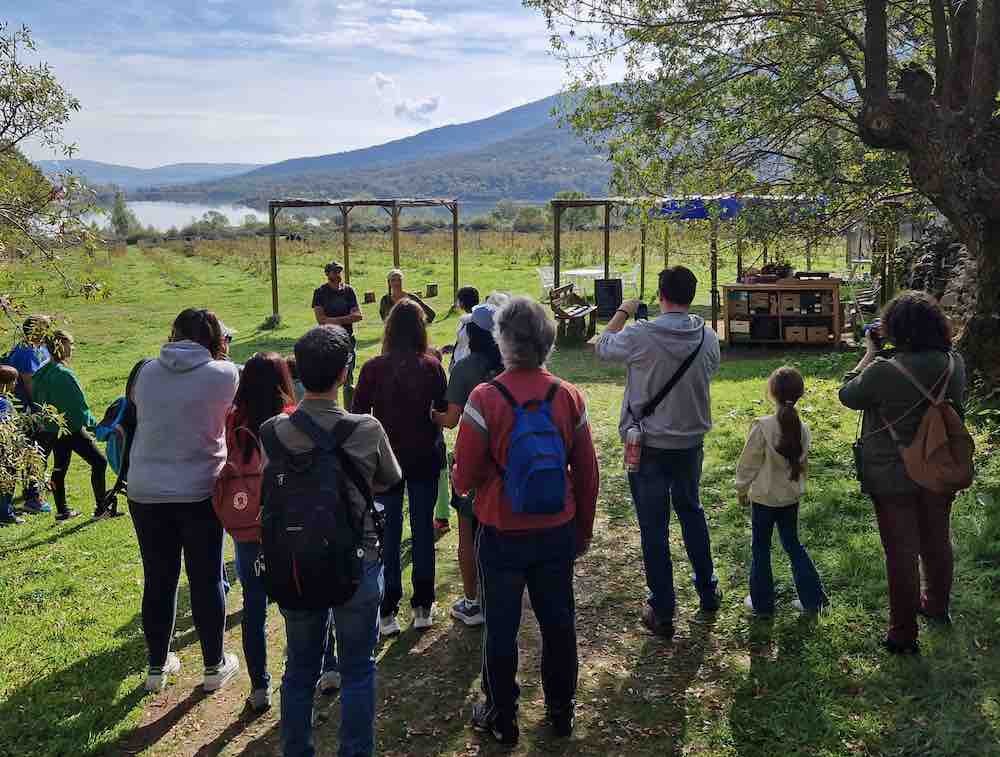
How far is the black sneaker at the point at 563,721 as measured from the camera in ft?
11.5

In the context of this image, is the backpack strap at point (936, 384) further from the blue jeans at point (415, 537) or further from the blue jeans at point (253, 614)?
the blue jeans at point (253, 614)

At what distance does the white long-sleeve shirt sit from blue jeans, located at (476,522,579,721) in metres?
1.35

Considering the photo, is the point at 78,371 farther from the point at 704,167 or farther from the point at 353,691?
the point at 353,691

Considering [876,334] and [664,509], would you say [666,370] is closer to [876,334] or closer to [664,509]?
[664,509]

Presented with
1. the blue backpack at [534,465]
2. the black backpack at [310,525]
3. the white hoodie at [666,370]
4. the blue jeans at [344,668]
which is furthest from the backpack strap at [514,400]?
the white hoodie at [666,370]

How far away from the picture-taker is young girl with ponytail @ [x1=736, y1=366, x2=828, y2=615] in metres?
4.20

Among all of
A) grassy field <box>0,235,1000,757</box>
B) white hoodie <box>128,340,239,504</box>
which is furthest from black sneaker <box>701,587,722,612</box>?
white hoodie <box>128,340,239,504</box>

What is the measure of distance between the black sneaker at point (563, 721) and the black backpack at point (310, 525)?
1.15m

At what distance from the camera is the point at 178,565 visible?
3.99 meters

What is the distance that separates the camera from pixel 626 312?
13.9 ft

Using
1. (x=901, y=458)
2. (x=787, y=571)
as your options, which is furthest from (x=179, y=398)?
(x=787, y=571)

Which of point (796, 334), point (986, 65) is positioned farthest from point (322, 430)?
point (796, 334)

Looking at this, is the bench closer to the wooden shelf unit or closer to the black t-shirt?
the wooden shelf unit

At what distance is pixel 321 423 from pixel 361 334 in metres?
13.9
